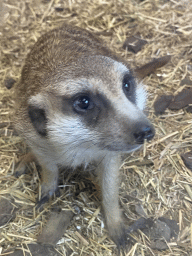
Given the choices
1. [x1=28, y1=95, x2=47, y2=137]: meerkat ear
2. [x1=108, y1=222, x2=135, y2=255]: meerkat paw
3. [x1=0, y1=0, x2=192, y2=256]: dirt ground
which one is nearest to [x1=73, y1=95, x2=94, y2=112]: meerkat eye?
[x1=28, y1=95, x2=47, y2=137]: meerkat ear

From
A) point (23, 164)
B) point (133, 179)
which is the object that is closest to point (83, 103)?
point (133, 179)

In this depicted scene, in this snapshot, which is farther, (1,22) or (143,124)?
(1,22)

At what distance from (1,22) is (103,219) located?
2.76 meters

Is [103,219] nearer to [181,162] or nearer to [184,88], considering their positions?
[181,162]

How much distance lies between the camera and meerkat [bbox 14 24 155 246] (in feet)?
5.50

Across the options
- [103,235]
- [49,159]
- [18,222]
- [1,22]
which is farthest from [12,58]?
[103,235]

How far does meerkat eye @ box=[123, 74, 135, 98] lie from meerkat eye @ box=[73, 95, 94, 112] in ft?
0.90

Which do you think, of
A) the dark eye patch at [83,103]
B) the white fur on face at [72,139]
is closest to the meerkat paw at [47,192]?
the white fur on face at [72,139]

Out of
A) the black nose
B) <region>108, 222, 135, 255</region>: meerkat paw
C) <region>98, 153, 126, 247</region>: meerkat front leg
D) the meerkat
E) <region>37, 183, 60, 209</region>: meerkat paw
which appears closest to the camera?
the black nose

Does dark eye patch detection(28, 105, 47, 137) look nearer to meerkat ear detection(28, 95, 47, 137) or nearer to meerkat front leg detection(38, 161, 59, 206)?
meerkat ear detection(28, 95, 47, 137)

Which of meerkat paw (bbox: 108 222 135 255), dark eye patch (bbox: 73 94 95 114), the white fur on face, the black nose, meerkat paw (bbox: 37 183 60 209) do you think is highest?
dark eye patch (bbox: 73 94 95 114)

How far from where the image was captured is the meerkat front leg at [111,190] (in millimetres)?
2035

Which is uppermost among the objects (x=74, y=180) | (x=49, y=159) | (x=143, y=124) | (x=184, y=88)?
(x=143, y=124)

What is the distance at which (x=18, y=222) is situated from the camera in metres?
2.17
